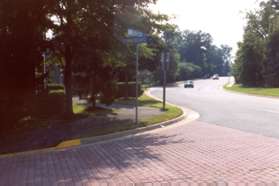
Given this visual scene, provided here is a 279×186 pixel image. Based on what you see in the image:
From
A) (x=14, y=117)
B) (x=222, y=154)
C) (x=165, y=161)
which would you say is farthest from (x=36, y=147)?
(x=14, y=117)

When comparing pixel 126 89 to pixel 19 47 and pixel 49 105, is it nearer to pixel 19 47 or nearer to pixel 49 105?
pixel 49 105

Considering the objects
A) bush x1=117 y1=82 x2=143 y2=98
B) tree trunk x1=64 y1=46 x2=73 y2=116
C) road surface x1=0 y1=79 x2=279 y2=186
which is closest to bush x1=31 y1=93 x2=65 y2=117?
tree trunk x1=64 y1=46 x2=73 y2=116

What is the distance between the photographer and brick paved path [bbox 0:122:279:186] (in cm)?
729

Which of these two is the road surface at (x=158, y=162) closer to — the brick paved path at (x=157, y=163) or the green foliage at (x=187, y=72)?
the brick paved path at (x=157, y=163)

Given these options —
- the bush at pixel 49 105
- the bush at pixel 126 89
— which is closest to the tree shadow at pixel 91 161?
the bush at pixel 49 105

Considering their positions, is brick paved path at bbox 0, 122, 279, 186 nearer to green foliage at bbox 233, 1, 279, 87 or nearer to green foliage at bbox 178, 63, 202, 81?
green foliage at bbox 233, 1, 279, 87

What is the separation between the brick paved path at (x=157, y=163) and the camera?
7289mm

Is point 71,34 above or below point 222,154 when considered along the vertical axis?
above

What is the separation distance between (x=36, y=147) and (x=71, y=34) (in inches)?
275

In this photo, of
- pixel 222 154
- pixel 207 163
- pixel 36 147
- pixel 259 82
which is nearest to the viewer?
pixel 207 163

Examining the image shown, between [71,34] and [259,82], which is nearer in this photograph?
[71,34]

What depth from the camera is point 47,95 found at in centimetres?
1947

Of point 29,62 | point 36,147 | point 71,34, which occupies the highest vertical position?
point 71,34

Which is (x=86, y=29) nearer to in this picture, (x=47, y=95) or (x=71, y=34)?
(x=71, y=34)
